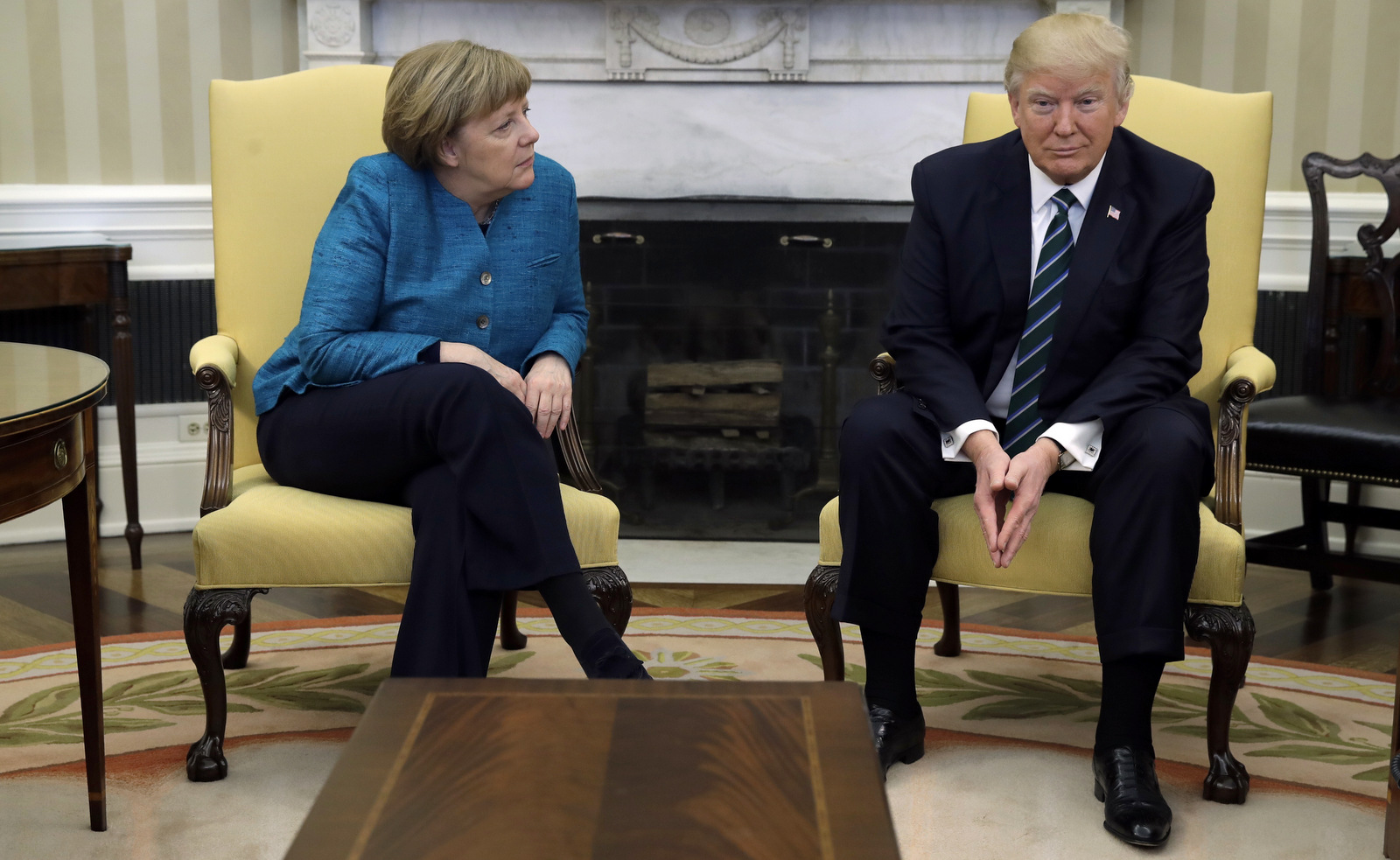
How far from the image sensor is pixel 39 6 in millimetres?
3297

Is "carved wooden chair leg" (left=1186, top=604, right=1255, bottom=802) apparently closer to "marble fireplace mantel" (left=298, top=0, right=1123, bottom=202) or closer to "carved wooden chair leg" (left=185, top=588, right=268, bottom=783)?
"carved wooden chair leg" (left=185, top=588, right=268, bottom=783)

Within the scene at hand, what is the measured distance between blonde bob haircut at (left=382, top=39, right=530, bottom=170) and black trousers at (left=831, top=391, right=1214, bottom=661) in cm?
74

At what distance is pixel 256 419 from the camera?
225cm

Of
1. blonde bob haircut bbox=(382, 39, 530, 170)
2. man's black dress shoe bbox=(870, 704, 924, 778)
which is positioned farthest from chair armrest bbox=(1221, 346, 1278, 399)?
blonde bob haircut bbox=(382, 39, 530, 170)

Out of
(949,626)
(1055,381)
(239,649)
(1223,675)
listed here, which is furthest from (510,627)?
(1223,675)

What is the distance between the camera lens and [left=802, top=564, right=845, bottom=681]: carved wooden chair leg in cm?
202

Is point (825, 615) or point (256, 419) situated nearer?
point (825, 615)

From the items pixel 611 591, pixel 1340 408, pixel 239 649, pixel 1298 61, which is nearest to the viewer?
pixel 611 591

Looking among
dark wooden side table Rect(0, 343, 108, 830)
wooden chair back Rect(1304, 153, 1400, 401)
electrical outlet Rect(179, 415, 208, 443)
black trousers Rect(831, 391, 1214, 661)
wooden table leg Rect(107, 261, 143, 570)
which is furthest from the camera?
electrical outlet Rect(179, 415, 208, 443)

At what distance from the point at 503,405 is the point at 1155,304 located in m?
1.01

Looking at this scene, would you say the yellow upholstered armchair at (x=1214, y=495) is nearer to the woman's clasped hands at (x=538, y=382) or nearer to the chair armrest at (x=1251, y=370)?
the chair armrest at (x=1251, y=370)

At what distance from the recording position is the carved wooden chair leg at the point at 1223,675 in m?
1.87

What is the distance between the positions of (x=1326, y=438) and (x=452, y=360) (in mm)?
1727

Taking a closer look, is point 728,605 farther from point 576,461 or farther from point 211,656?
point 211,656
